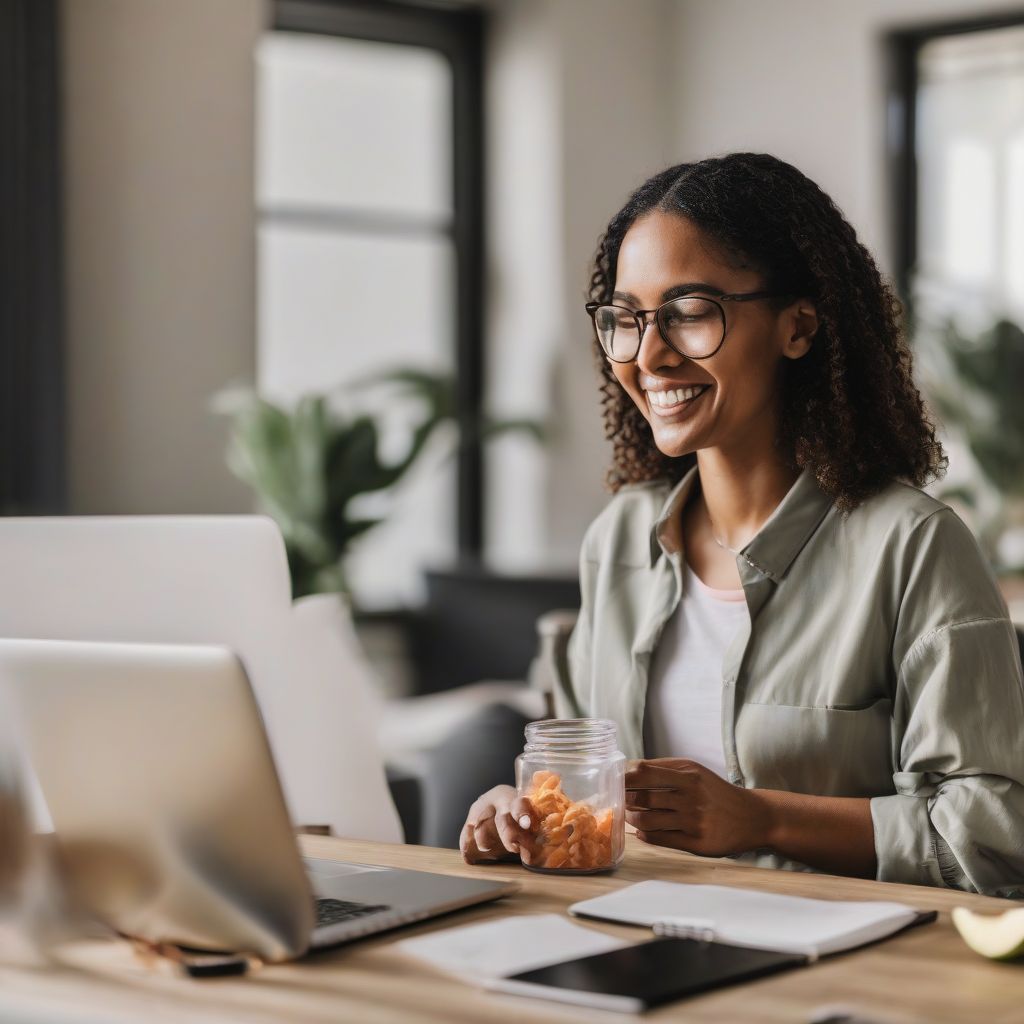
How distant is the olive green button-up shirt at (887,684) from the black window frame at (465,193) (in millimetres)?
3344

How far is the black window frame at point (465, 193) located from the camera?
5.05 m

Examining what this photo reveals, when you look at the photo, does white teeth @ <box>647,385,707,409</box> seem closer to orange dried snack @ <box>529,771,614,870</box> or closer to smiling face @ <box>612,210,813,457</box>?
smiling face @ <box>612,210,813,457</box>

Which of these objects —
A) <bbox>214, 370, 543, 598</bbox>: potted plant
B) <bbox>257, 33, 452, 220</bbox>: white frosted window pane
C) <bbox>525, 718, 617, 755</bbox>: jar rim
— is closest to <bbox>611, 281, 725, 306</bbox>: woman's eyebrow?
<bbox>525, 718, 617, 755</bbox>: jar rim

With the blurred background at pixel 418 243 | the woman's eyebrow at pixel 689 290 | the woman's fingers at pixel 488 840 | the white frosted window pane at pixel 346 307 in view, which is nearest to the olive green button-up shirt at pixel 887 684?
the woman's eyebrow at pixel 689 290

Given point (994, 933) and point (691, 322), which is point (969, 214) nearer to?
point (691, 322)

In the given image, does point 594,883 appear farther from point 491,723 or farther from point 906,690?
point 491,723

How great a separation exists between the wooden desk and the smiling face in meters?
0.64

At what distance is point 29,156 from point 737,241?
99.4 inches

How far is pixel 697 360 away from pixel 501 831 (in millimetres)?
545

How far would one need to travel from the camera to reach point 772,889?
132 cm

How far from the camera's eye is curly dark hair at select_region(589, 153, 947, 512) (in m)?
1.71

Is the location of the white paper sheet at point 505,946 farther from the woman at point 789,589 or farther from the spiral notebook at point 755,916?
the woman at point 789,589

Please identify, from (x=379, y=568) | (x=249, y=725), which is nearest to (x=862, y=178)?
(x=379, y=568)

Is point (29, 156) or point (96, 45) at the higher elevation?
point (96, 45)
